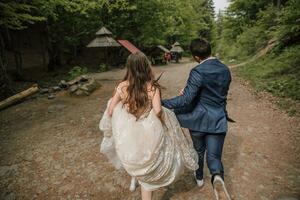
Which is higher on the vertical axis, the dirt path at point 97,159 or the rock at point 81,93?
the rock at point 81,93

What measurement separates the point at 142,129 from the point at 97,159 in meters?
2.58

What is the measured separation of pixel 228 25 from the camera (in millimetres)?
28938

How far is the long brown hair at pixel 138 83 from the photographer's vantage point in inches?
118

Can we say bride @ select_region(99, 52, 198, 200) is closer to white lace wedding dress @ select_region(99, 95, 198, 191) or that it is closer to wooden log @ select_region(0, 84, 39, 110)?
white lace wedding dress @ select_region(99, 95, 198, 191)

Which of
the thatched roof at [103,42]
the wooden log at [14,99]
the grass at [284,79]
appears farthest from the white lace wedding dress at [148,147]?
the thatched roof at [103,42]

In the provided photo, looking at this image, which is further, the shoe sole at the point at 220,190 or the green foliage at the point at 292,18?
the green foliage at the point at 292,18

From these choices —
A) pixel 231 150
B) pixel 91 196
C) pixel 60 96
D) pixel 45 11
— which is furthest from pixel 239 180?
pixel 45 11

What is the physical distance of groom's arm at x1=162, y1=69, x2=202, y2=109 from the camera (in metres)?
3.10

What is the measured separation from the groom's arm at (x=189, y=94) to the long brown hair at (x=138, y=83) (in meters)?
0.30

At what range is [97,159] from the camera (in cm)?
527

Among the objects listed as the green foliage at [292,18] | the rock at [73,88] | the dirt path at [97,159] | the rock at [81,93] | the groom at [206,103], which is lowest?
the dirt path at [97,159]

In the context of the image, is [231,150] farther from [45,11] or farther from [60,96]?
[45,11]

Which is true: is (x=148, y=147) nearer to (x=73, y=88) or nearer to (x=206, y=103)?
(x=206, y=103)

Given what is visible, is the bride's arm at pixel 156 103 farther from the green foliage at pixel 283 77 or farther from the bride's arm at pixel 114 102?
the green foliage at pixel 283 77
